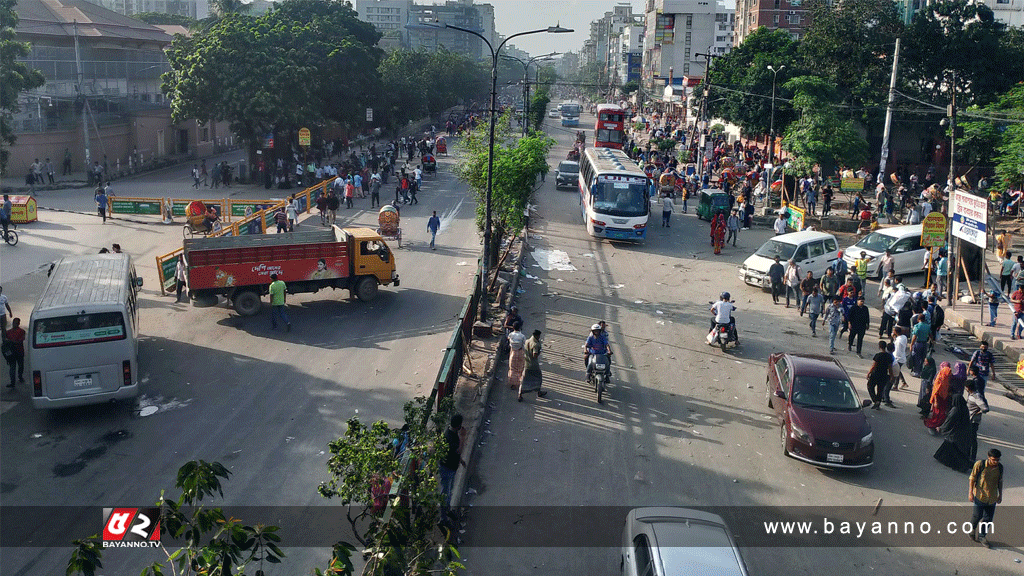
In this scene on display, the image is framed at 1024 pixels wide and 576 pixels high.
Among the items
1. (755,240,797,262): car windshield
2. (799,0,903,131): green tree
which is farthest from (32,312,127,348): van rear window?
(799,0,903,131): green tree

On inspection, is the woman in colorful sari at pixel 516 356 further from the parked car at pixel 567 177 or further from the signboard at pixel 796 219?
the parked car at pixel 567 177

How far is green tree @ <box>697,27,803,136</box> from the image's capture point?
5197 cm

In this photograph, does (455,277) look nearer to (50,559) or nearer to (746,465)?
(746,465)

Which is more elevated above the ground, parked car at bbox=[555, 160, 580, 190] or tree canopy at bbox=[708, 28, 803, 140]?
tree canopy at bbox=[708, 28, 803, 140]

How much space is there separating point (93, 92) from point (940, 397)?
50080 millimetres

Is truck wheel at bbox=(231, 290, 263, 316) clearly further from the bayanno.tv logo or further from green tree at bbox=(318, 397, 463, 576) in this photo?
green tree at bbox=(318, 397, 463, 576)

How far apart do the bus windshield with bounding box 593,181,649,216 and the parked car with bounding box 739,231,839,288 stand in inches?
238

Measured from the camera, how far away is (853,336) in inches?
716

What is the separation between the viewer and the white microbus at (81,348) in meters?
13.1

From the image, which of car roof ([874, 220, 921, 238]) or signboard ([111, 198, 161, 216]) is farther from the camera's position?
signboard ([111, 198, 161, 216])

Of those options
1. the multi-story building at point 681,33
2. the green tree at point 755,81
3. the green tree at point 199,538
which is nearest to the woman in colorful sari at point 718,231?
the green tree at point 755,81

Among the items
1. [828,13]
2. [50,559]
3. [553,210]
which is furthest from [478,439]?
[828,13]

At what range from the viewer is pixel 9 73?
1332 inches

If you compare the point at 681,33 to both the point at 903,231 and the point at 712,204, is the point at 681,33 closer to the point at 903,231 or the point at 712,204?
the point at 712,204
